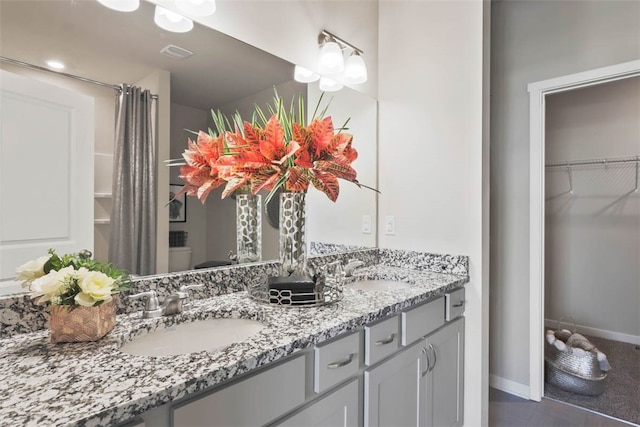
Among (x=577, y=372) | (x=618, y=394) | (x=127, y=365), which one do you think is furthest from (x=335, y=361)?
(x=618, y=394)

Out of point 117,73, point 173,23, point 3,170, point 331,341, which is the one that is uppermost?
point 173,23

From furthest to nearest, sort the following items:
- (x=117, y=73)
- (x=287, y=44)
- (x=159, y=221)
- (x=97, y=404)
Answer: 1. (x=287, y=44)
2. (x=159, y=221)
3. (x=117, y=73)
4. (x=97, y=404)

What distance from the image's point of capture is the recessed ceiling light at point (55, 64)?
3.33 ft

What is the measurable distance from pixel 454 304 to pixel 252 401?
3.95ft

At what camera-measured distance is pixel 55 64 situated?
102 cm

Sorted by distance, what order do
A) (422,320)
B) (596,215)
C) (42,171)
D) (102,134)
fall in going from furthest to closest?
(596,215), (422,320), (102,134), (42,171)

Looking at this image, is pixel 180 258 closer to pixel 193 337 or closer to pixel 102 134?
pixel 193 337

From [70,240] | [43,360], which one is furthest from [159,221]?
[43,360]

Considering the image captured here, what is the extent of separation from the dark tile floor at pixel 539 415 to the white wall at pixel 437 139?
41 centimetres

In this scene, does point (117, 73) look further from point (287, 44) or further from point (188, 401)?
point (188, 401)

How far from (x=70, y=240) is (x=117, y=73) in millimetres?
540

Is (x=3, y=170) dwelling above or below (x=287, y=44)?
below

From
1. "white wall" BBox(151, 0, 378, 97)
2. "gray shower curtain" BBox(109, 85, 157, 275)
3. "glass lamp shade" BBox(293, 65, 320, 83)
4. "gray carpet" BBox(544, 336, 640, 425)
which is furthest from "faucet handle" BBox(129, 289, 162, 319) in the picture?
"gray carpet" BBox(544, 336, 640, 425)

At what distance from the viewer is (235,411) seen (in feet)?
2.61
